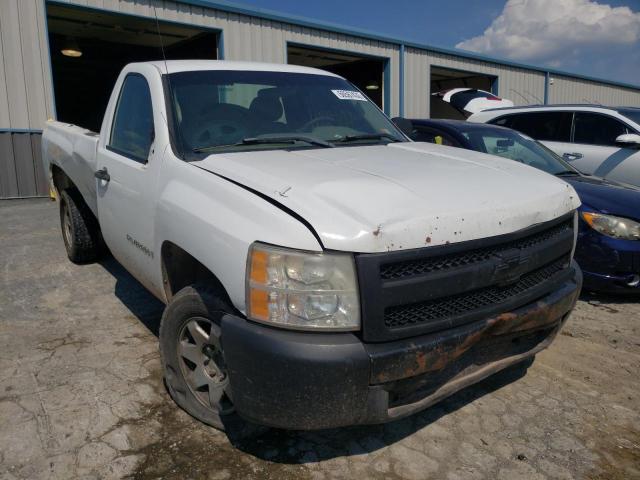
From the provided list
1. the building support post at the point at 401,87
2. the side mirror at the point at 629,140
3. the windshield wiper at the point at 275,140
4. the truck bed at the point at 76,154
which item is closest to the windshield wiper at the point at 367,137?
the windshield wiper at the point at 275,140

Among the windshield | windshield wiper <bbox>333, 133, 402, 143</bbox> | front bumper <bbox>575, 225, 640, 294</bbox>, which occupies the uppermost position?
the windshield

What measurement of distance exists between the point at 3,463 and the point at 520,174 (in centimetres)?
281

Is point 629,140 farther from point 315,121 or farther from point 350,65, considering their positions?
point 350,65

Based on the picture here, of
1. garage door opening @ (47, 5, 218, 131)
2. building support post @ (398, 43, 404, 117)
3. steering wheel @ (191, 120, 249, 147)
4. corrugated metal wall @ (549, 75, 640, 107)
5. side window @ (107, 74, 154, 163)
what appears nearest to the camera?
steering wheel @ (191, 120, 249, 147)

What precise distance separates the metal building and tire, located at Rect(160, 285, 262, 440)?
6.93 feet

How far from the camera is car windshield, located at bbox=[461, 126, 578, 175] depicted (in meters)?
→ 5.45

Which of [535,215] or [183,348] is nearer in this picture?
[535,215]

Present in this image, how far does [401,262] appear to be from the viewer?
1.98 meters

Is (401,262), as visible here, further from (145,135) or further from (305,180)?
(145,135)

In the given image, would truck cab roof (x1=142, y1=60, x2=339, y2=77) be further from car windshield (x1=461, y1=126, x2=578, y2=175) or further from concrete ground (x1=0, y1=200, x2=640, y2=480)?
car windshield (x1=461, y1=126, x2=578, y2=175)

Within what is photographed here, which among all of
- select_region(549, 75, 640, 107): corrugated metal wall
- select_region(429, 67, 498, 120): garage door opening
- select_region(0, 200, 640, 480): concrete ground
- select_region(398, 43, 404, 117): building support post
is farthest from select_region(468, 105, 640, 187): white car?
select_region(549, 75, 640, 107): corrugated metal wall

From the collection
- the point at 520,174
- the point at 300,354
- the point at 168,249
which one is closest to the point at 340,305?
the point at 300,354

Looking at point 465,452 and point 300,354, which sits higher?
point 300,354

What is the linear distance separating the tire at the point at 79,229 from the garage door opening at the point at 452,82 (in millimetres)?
14781
